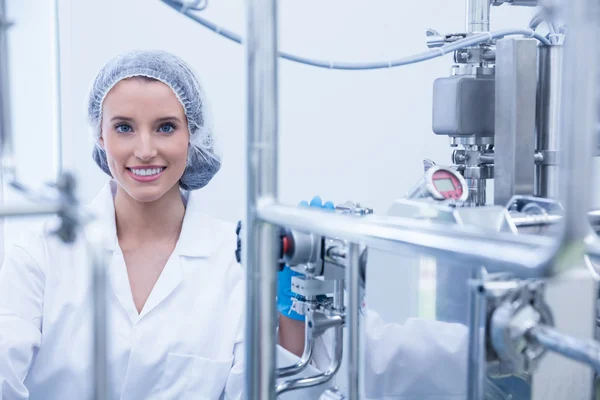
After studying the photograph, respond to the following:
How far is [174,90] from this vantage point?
1202mm

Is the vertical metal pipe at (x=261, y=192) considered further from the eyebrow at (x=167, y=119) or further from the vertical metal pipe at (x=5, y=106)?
the eyebrow at (x=167, y=119)

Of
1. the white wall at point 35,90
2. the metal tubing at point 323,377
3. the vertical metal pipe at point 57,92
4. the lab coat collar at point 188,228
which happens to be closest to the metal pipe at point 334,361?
the metal tubing at point 323,377

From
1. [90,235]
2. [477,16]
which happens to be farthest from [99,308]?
[477,16]

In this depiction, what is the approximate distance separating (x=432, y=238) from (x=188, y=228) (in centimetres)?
93

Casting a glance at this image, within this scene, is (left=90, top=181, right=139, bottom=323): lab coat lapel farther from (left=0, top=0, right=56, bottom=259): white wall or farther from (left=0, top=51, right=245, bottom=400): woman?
(left=0, top=0, right=56, bottom=259): white wall

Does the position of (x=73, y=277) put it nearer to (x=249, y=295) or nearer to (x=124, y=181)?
(x=124, y=181)

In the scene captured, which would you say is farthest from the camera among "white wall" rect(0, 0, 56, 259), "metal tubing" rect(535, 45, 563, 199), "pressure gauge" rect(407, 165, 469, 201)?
"white wall" rect(0, 0, 56, 259)

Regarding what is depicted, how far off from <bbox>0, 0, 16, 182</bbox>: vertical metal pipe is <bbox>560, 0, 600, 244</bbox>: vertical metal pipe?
0.42m

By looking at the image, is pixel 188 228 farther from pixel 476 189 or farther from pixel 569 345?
pixel 569 345

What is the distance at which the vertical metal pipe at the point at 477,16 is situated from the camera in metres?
1.12

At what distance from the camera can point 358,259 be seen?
64 centimetres

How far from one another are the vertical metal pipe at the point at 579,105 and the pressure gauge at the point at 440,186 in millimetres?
370

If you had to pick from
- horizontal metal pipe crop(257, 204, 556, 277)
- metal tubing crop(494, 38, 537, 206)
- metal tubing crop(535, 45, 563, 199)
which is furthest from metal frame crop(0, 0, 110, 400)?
metal tubing crop(535, 45, 563, 199)

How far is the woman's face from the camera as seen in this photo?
3.82 feet
